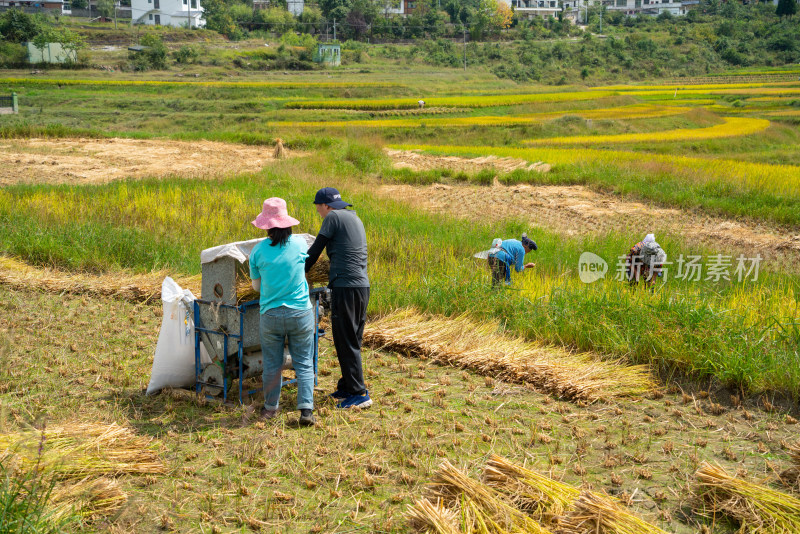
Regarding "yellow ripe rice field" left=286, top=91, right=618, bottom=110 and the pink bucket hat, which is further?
"yellow ripe rice field" left=286, top=91, right=618, bottom=110

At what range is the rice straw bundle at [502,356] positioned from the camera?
5.05 m

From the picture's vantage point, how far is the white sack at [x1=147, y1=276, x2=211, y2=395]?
469cm

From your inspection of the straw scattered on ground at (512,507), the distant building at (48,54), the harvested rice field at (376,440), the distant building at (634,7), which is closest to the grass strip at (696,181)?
the harvested rice field at (376,440)

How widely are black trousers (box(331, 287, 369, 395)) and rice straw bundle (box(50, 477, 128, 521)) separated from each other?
172 cm

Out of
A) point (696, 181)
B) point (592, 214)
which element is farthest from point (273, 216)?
point (696, 181)

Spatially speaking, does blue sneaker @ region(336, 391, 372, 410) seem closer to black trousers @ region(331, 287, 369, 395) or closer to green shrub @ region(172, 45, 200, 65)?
black trousers @ region(331, 287, 369, 395)

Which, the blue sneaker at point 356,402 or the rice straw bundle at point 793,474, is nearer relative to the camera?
the rice straw bundle at point 793,474

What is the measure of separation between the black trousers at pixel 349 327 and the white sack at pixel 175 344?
38.8 inches

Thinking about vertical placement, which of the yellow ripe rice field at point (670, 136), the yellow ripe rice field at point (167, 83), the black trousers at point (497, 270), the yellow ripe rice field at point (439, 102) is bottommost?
the black trousers at point (497, 270)

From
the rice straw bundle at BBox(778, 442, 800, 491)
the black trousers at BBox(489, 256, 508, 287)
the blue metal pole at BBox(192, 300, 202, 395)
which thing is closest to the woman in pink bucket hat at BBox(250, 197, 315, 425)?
the blue metal pole at BBox(192, 300, 202, 395)

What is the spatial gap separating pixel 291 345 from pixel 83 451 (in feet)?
4.54

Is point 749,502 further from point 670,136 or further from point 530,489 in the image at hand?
point 670,136

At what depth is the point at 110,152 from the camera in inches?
814

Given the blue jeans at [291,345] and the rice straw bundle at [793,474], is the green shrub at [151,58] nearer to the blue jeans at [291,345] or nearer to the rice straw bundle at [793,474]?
the blue jeans at [291,345]
